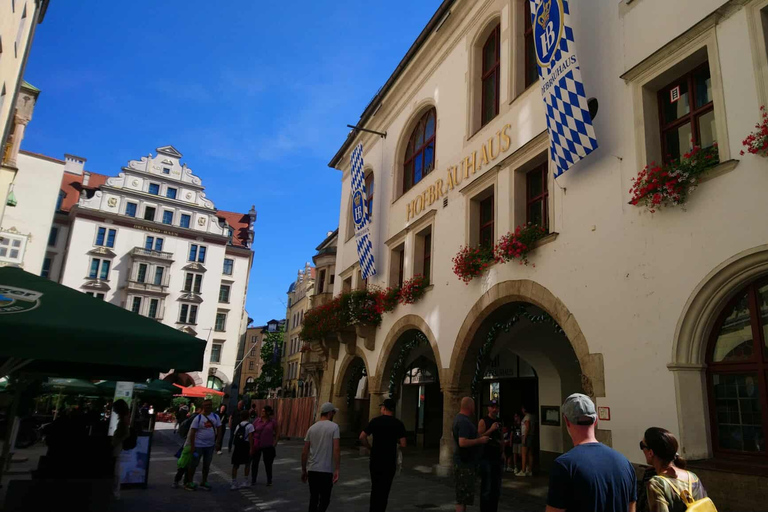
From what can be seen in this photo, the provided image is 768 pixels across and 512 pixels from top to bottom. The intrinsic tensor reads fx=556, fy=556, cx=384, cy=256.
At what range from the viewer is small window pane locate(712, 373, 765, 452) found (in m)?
6.82

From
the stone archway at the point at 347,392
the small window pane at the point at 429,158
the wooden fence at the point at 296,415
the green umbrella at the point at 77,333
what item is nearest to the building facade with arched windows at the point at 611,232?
the small window pane at the point at 429,158

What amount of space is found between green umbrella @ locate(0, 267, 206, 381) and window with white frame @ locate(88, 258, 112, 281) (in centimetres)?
4455

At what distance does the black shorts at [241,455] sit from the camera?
10.9 metres

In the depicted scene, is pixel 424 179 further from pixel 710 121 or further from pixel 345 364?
pixel 710 121

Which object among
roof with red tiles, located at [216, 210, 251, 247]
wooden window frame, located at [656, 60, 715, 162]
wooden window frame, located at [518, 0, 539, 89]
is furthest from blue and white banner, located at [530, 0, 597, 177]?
roof with red tiles, located at [216, 210, 251, 247]

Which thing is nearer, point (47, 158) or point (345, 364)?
point (345, 364)

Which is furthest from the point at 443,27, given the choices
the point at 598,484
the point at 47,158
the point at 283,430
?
the point at 47,158

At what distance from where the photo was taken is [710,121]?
796cm

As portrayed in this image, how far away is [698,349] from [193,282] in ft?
154

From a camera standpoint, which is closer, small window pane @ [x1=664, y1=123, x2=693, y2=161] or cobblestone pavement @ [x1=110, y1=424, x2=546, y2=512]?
small window pane @ [x1=664, y1=123, x2=693, y2=161]

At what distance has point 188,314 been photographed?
1930 inches

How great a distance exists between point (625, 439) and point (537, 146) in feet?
19.0

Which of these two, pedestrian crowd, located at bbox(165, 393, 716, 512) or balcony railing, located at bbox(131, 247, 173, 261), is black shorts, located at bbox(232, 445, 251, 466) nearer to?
pedestrian crowd, located at bbox(165, 393, 716, 512)

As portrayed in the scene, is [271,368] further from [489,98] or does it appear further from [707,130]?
[707,130]
